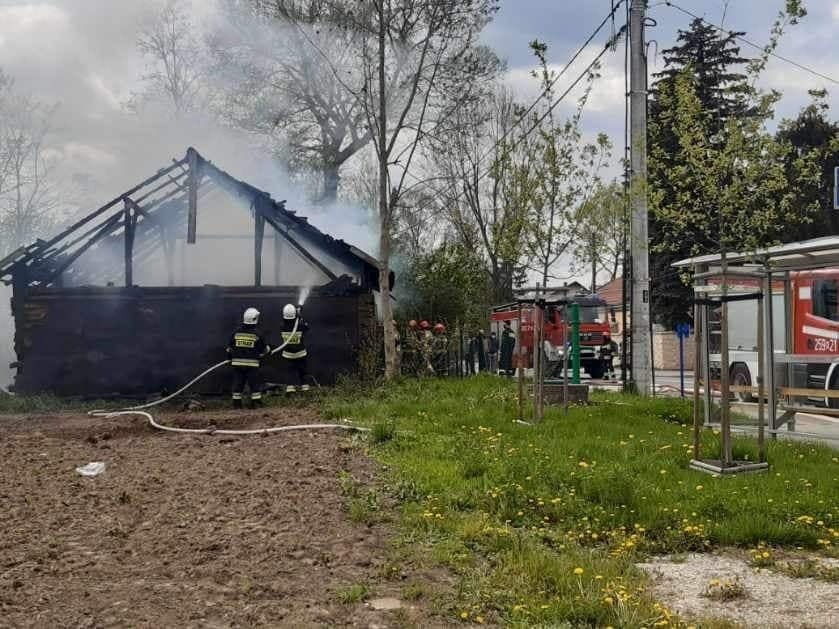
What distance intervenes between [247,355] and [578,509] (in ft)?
29.5

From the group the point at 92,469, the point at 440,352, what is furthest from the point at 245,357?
the point at 440,352

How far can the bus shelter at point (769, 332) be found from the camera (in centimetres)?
732

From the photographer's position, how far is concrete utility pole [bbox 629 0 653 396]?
13.1 meters

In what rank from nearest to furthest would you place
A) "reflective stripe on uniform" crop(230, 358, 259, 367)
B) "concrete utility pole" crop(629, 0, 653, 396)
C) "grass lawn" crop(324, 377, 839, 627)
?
"grass lawn" crop(324, 377, 839, 627) < "concrete utility pole" crop(629, 0, 653, 396) < "reflective stripe on uniform" crop(230, 358, 259, 367)

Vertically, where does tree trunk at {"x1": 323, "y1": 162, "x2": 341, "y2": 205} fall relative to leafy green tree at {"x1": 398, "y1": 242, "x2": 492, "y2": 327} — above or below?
above

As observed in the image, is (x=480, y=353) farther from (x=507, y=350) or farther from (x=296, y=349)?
(x=296, y=349)

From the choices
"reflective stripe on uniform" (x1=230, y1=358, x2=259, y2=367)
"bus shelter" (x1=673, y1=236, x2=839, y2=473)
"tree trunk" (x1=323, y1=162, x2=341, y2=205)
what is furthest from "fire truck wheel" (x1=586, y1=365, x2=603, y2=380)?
"reflective stripe on uniform" (x1=230, y1=358, x2=259, y2=367)

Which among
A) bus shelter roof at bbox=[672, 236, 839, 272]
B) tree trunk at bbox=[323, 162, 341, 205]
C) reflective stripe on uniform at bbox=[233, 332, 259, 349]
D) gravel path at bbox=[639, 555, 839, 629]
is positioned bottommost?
gravel path at bbox=[639, 555, 839, 629]

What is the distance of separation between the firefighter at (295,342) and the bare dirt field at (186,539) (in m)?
5.16

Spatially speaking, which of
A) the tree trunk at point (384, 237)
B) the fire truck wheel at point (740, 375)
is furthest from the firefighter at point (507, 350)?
the fire truck wheel at point (740, 375)

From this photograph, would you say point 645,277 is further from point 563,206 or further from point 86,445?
point 86,445

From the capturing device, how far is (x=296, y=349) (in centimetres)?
1450

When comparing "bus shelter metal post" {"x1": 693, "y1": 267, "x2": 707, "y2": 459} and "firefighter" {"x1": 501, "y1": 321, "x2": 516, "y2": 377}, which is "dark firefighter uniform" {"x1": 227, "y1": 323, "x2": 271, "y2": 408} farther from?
"bus shelter metal post" {"x1": 693, "y1": 267, "x2": 707, "y2": 459}

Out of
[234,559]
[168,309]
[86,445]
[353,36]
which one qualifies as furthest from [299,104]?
[234,559]
